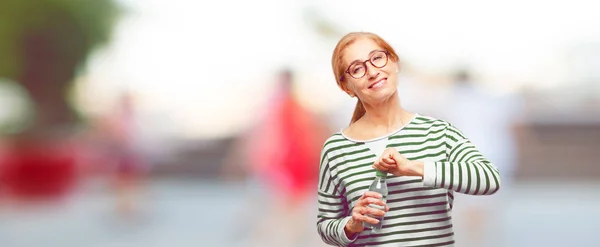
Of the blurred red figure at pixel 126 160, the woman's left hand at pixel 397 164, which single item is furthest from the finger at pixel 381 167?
the blurred red figure at pixel 126 160

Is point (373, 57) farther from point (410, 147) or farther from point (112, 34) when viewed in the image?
point (112, 34)

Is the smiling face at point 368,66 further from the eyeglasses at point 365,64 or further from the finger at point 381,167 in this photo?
the finger at point 381,167

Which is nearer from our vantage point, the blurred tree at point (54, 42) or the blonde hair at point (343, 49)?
the blonde hair at point (343, 49)

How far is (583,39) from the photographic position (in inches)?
563

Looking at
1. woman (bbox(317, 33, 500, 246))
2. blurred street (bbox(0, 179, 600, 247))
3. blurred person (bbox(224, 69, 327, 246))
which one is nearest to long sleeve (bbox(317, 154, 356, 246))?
woman (bbox(317, 33, 500, 246))

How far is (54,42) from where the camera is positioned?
1712cm

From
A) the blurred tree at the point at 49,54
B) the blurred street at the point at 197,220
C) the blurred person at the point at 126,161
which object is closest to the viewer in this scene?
the blurred street at the point at 197,220

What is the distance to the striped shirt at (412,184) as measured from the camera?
1.65 m

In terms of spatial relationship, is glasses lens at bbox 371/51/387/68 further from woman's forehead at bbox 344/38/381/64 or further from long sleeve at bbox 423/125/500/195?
long sleeve at bbox 423/125/500/195

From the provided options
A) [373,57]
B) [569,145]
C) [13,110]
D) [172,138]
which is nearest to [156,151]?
[172,138]

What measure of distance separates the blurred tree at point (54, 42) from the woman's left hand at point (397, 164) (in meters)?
15.2

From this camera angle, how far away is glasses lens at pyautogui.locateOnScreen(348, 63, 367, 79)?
5.50 feet

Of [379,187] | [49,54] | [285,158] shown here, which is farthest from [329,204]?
[49,54]

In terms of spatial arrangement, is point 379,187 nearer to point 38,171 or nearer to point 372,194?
point 372,194
